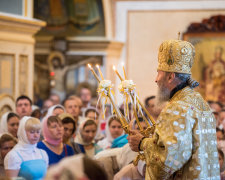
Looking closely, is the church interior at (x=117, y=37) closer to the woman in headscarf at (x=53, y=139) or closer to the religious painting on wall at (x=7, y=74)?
the religious painting on wall at (x=7, y=74)

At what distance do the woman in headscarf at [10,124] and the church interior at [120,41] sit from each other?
6035 millimetres

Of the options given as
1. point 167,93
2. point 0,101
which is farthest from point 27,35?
point 167,93

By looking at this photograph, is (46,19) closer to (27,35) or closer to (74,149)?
(27,35)

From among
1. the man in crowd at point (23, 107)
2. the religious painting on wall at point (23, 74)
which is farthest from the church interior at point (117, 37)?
the man in crowd at point (23, 107)

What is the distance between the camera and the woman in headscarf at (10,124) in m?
6.24

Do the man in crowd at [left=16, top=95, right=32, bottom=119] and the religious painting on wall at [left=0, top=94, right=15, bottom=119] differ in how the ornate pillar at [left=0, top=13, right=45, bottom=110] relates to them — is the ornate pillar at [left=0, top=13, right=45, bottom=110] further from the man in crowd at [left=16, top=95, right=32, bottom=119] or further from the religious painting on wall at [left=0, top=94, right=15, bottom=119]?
the man in crowd at [left=16, top=95, right=32, bottom=119]

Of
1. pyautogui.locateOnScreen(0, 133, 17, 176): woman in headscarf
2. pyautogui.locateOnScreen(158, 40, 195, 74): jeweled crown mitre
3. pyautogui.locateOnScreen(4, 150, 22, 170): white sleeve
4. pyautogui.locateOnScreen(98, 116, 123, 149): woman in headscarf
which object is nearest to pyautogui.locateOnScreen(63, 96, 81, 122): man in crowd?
pyautogui.locateOnScreen(98, 116, 123, 149): woman in headscarf

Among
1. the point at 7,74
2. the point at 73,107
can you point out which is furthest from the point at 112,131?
the point at 7,74

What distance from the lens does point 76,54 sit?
1308 centimetres

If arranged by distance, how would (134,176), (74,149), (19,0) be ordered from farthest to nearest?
(19,0) → (74,149) → (134,176)

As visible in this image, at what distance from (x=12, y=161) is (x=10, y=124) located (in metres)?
1.53

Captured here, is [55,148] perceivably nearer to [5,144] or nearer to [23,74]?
[5,144]

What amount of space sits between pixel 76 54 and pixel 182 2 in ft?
10.6

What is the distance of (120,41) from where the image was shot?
12.9 metres
